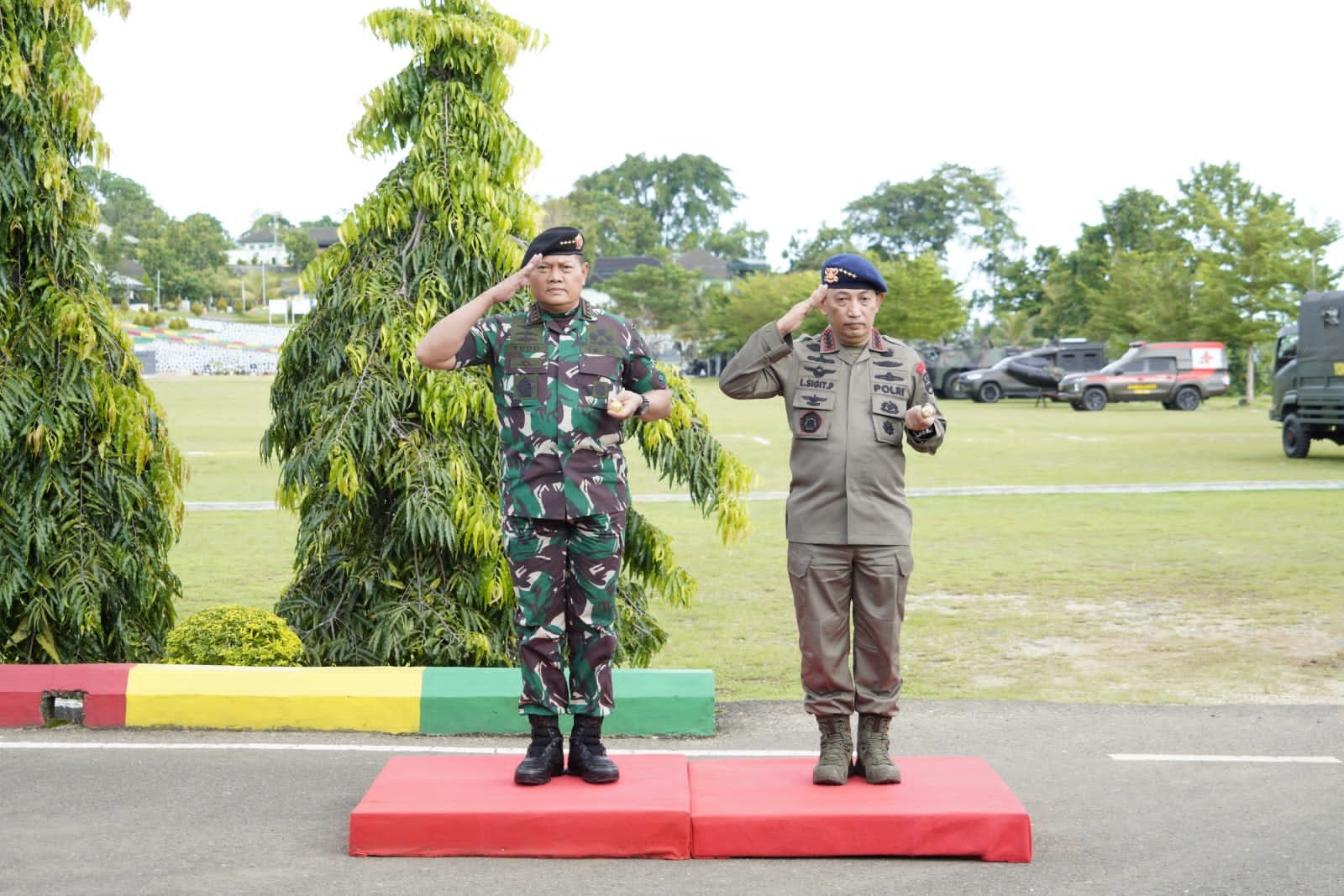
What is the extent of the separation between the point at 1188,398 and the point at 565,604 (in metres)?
41.1

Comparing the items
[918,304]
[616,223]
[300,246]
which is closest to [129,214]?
[300,246]

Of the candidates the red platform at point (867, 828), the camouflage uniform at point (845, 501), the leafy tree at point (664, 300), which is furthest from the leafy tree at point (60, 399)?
the leafy tree at point (664, 300)

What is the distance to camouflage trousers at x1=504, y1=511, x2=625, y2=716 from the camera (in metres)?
5.03

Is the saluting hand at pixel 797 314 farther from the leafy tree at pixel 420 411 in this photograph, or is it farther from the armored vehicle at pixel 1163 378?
the armored vehicle at pixel 1163 378

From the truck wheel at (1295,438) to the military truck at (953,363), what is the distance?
2327cm

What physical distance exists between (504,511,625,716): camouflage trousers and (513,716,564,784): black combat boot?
5 centimetres

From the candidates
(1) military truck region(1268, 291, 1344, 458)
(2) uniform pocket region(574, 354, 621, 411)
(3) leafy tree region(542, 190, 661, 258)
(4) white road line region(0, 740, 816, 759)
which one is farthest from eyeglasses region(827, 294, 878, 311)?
(3) leafy tree region(542, 190, 661, 258)

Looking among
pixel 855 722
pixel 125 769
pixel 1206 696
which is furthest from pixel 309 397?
pixel 1206 696

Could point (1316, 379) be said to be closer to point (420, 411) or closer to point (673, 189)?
point (420, 411)

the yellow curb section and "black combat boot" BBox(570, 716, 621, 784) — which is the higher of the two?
"black combat boot" BBox(570, 716, 621, 784)

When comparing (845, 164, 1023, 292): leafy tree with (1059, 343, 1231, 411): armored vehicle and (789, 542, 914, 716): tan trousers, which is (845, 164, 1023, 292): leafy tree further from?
(789, 542, 914, 716): tan trousers

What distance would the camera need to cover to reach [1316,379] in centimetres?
2316

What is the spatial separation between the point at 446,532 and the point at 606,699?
2349 millimetres

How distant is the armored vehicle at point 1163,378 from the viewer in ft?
140
